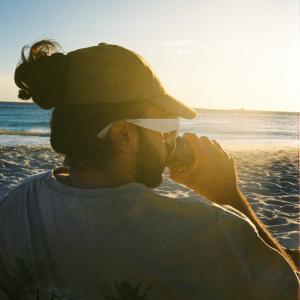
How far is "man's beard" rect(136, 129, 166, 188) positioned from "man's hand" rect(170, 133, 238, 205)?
1.04 feet

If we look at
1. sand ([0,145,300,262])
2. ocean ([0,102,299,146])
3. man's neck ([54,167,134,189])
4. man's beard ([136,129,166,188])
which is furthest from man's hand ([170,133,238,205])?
ocean ([0,102,299,146])

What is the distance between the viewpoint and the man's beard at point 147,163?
1.66m

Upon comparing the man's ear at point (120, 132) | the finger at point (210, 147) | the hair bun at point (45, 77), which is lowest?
the finger at point (210, 147)

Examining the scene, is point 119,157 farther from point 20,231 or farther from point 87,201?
point 20,231

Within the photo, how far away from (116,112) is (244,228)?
0.59m

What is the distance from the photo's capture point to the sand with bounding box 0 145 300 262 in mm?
6566

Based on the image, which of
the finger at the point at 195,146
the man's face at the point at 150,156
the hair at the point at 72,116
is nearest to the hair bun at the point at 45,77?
the hair at the point at 72,116

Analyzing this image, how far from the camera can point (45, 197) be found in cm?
160

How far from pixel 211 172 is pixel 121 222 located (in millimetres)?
666

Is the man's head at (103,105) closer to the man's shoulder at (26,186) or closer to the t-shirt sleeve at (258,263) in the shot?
the man's shoulder at (26,186)

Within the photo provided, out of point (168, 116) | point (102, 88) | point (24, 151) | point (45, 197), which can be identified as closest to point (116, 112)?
point (102, 88)

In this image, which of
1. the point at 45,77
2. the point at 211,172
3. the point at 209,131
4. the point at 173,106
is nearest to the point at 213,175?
the point at 211,172

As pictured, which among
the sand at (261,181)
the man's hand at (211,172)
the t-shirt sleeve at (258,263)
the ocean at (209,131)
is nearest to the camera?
the t-shirt sleeve at (258,263)

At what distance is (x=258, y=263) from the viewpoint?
55.2 inches
